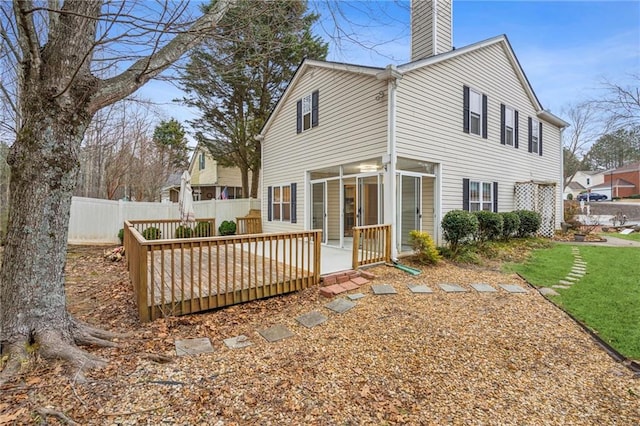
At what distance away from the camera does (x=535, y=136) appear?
508 inches

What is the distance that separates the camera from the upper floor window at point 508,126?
1109 cm

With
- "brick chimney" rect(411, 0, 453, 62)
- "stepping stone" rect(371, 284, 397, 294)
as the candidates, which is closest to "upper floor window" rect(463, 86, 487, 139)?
"brick chimney" rect(411, 0, 453, 62)

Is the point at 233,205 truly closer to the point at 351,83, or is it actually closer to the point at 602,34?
the point at 351,83

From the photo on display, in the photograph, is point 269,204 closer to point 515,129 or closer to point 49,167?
point 49,167

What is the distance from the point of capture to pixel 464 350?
3.35m

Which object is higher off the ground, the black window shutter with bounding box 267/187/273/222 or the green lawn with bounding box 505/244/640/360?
the black window shutter with bounding box 267/187/273/222

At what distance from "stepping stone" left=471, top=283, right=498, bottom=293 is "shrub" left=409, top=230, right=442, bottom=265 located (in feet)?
4.91

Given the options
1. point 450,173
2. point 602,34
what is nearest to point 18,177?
point 450,173

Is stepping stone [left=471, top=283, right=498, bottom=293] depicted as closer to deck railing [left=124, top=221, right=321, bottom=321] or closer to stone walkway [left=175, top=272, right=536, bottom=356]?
stone walkway [left=175, top=272, right=536, bottom=356]

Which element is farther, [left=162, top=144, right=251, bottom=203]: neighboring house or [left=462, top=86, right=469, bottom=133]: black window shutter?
[left=162, top=144, right=251, bottom=203]: neighboring house

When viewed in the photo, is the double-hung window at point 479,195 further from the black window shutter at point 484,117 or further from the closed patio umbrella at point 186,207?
the closed patio umbrella at point 186,207

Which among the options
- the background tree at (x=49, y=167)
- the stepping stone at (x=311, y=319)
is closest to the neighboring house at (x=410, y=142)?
the stepping stone at (x=311, y=319)

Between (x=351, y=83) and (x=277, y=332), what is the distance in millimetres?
7289

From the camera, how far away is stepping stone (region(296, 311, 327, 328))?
4.05 meters
